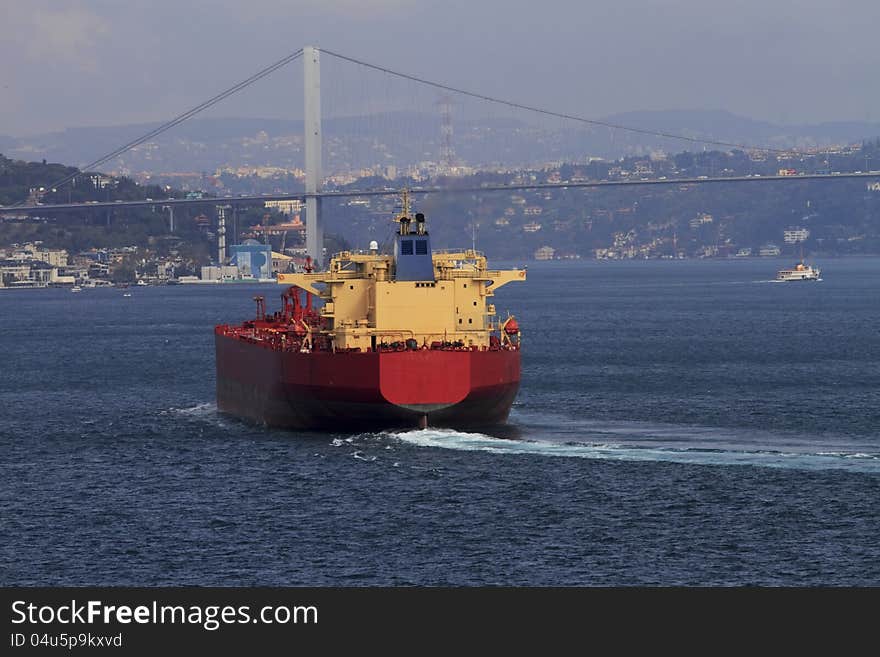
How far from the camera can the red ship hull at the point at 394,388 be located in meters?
49.4

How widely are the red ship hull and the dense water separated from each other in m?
0.79

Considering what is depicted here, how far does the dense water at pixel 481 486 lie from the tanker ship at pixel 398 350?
3.61 feet

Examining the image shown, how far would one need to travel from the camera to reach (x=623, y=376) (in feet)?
233

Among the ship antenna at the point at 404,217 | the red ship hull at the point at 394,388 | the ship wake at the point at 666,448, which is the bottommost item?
the ship wake at the point at 666,448

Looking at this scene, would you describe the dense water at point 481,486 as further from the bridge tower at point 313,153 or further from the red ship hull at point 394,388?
the bridge tower at point 313,153

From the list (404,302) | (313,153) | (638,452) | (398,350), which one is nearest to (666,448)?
(638,452)

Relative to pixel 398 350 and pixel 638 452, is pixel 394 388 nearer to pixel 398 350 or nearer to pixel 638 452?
pixel 398 350

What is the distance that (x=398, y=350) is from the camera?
165 ft

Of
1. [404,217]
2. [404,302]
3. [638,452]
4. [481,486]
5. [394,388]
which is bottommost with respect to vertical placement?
[481,486]

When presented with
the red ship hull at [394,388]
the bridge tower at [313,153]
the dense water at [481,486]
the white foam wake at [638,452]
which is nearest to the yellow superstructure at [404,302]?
the red ship hull at [394,388]

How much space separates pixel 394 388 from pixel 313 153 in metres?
144

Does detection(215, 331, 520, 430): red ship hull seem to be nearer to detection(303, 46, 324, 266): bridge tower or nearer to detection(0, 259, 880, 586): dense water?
detection(0, 259, 880, 586): dense water
